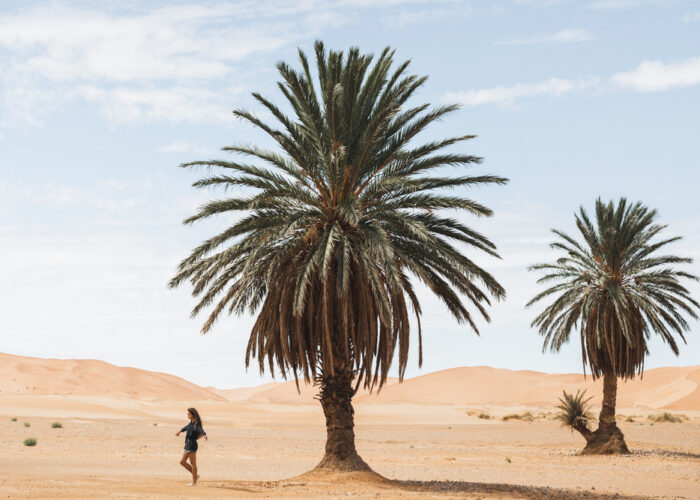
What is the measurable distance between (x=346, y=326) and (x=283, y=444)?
21.3 m

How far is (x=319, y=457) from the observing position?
32.5 metres

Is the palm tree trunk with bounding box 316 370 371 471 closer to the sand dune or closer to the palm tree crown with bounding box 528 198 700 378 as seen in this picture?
the palm tree crown with bounding box 528 198 700 378

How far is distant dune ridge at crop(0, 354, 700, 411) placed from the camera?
101 meters

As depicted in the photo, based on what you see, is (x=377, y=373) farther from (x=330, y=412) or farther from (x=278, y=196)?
(x=278, y=196)

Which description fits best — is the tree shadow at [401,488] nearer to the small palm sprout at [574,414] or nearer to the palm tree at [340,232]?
the palm tree at [340,232]

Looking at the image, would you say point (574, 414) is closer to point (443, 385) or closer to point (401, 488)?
point (401, 488)

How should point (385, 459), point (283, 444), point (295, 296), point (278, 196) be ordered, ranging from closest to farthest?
1. point (295, 296)
2. point (278, 196)
3. point (385, 459)
4. point (283, 444)

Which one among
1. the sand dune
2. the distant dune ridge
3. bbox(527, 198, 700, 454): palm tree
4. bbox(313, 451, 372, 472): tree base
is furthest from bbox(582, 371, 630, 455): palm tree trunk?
the sand dune

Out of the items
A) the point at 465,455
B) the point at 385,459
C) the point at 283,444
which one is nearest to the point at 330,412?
the point at 385,459

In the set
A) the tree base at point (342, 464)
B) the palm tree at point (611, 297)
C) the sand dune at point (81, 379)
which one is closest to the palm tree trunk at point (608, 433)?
the palm tree at point (611, 297)

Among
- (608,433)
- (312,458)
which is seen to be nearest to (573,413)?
(608,433)

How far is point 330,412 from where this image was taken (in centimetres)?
2148

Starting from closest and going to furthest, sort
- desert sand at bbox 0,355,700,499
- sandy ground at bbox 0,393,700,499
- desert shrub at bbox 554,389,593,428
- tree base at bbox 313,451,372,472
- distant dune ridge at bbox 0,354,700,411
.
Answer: sandy ground at bbox 0,393,700,499 < desert sand at bbox 0,355,700,499 < tree base at bbox 313,451,372,472 < desert shrub at bbox 554,389,593,428 < distant dune ridge at bbox 0,354,700,411

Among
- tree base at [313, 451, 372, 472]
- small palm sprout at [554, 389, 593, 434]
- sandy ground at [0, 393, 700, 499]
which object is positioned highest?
small palm sprout at [554, 389, 593, 434]
